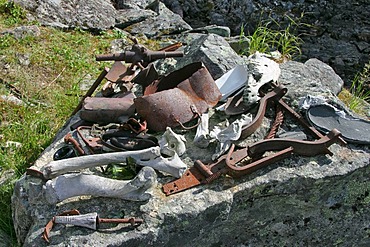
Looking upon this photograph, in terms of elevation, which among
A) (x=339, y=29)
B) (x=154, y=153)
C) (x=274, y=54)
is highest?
(x=154, y=153)

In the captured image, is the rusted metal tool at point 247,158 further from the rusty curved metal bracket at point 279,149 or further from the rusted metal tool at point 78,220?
the rusted metal tool at point 78,220

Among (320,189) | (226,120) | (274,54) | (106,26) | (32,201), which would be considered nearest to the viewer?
(32,201)

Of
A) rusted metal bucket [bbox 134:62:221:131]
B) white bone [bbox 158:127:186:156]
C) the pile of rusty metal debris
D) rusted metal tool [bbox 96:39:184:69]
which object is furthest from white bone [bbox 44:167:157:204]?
rusted metal tool [bbox 96:39:184:69]

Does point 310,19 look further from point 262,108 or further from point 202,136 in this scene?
point 202,136

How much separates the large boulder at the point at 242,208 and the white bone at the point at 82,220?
44mm

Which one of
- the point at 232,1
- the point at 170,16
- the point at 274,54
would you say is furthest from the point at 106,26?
the point at 232,1

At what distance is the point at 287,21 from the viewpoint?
29.4 feet

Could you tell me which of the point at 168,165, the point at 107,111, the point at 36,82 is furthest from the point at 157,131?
the point at 36,82

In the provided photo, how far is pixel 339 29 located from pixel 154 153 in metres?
6.75

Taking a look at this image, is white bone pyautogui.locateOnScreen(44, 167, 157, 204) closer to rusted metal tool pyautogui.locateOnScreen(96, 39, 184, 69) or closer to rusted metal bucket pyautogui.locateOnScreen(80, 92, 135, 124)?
rusted metal bucket pyautogui.locateOnScreen(80, 92, 135, 124)

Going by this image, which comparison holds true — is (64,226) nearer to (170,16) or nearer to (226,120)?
(226,120)

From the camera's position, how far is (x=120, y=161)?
3.17 m

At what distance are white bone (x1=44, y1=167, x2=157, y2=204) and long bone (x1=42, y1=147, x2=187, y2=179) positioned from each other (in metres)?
0.10

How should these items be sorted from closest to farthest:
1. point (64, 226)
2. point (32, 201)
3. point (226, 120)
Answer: point (64, 226) → point (32, 201) → point (226, 120)
